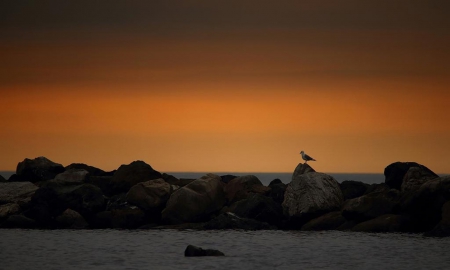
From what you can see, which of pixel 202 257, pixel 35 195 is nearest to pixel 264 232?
pixel 202 257

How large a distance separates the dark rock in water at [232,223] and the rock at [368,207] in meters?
4.58

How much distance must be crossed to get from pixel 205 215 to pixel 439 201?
490 inches

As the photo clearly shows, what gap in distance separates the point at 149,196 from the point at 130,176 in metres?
3.90

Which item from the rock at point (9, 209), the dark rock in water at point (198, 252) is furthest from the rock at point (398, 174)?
the rock at point (9, 209)

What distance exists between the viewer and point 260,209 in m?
44.1

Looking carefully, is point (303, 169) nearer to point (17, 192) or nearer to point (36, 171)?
point (17, 192)

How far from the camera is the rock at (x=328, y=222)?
42.9 meters

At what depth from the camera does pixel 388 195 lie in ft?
141

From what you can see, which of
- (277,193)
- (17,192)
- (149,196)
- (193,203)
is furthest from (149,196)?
(17,192)

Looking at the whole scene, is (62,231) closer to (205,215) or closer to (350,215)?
(205,215)

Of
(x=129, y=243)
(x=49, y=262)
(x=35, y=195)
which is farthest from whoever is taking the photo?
(x=35, y=195)

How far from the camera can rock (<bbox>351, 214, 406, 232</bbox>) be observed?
41.4 m

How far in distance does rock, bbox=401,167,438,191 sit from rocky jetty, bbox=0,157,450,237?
5cm

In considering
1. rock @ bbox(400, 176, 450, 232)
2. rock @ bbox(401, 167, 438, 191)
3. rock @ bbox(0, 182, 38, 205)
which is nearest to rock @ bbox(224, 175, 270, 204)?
rock @ bbox(401, 167, 438, 191)
